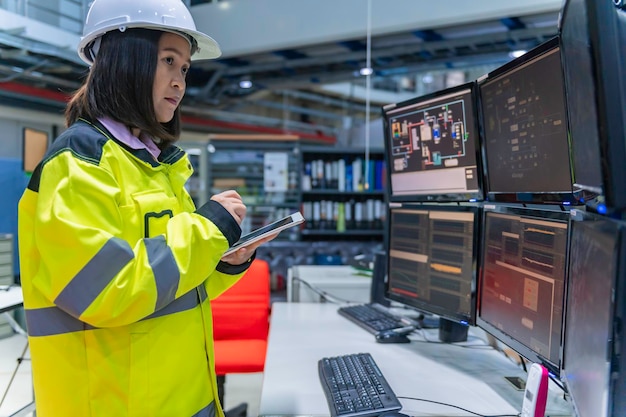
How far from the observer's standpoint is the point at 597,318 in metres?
0.57

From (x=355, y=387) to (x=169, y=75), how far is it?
2.82 feet

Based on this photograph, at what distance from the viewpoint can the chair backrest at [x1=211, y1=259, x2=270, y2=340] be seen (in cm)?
247

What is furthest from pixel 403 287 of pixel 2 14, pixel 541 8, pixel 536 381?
pixel 2 14

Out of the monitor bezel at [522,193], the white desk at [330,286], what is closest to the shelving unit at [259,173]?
the white desk at [330,286]

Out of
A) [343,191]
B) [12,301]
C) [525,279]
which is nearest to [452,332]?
[525,279]

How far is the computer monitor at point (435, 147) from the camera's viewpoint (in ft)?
Answer: 4.67

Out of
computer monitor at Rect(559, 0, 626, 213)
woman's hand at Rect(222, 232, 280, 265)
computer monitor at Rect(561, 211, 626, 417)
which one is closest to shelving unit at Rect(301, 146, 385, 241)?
woman's hand at Rect(222, 232, 280, 265)

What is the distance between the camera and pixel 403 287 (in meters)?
A: 1.71

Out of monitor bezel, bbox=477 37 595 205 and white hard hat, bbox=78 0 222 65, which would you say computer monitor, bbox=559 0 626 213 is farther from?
white hard hat, bbox=78 0 222 65

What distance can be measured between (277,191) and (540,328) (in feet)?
12.5

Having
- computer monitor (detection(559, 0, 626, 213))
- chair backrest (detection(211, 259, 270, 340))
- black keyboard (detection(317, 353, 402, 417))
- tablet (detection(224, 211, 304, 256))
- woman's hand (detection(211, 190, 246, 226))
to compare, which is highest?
computer monitor (detection(559, 0, 626, 213))

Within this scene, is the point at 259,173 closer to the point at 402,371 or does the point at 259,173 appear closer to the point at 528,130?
the point at 402,371

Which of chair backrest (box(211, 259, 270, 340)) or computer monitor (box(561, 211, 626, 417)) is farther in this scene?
chair backrest (box(211, 259, 270, 340))

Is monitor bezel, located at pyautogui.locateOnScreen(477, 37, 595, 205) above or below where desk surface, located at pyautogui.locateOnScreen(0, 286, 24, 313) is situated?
above
